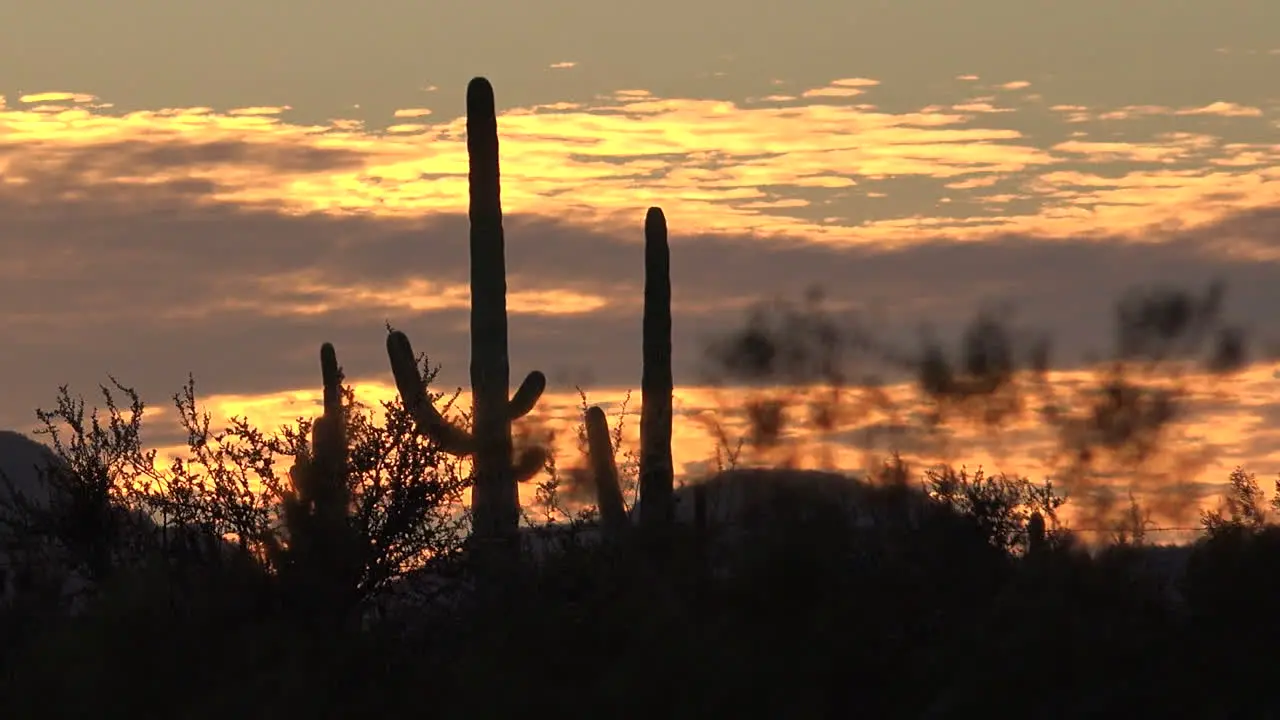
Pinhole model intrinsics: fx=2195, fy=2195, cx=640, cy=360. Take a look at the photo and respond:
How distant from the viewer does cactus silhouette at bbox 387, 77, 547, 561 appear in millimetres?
23906

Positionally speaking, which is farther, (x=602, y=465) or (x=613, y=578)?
(x=602, y=465)

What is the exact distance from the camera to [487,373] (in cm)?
2467

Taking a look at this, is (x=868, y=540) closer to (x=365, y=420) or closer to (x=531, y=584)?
(x=531, y=584)

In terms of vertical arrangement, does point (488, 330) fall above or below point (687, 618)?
above

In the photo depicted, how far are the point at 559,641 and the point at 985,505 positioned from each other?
18.9 feet

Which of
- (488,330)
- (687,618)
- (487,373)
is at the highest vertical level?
(488,330)

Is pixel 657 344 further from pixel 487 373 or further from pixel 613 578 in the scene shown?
pixel 613 578

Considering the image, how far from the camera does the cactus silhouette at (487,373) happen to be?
2391cm

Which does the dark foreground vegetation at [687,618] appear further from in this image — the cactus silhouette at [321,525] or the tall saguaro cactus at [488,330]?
the tall saguaro cactus at [488,330]

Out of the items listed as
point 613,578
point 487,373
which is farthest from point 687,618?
point 487,373

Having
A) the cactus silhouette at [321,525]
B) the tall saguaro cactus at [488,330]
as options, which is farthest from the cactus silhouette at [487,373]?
the cactus silhouette at [321,525]

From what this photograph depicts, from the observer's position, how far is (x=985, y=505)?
2055 cm

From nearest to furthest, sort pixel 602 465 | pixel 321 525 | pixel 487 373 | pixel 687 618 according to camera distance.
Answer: pixel 687 618
pixel 321 525
pixel 487 373
pixel 602 465

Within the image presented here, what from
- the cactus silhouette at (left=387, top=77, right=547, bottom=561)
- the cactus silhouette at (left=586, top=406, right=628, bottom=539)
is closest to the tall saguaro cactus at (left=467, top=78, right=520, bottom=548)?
the cactus silhouette at (left=387, top=77, right=547, bottom=561)
